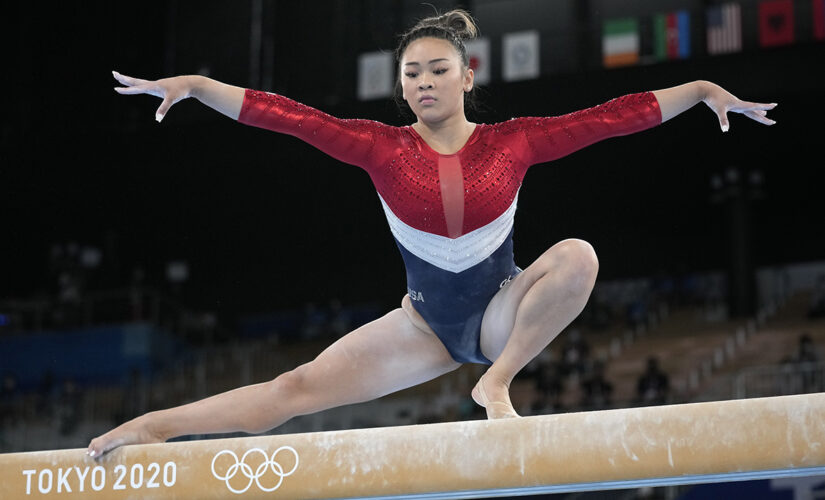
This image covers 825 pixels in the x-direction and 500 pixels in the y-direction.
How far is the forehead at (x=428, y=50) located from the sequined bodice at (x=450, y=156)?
0.24 m

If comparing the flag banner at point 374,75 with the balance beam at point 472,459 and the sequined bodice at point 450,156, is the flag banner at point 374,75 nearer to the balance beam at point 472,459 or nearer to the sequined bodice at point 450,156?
the sequined bodice at point 450,156

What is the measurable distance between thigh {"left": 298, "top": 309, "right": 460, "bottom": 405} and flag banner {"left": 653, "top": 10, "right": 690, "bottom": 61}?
816 centimetres

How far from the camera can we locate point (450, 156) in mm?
3266

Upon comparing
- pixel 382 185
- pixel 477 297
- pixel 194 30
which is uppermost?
pixel 194 30

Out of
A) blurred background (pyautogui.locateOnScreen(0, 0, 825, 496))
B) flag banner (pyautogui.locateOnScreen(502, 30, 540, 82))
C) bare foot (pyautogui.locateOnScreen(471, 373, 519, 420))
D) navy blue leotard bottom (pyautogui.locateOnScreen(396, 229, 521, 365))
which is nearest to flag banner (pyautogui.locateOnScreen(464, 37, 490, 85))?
blurred background (pyautogui.locateOnScreen(0, 0, 825, 496))

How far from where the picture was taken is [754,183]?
44.0ft

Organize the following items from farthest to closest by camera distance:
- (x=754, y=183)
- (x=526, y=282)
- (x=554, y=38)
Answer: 1. (x=754, y=183)
2. (x=554, y=38)
3. (x=526, y=282)

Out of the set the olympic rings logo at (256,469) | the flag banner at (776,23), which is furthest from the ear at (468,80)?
the flag banner at (776,23)

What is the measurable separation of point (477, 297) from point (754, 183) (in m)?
11.1

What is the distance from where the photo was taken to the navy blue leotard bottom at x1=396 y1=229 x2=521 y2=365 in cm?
323

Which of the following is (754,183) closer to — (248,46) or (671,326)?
(671,326)

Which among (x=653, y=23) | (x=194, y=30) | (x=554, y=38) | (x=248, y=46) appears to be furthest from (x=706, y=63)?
(x=194, y=30)

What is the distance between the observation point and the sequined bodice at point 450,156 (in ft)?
10.5

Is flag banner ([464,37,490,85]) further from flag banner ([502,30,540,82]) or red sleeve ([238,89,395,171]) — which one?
red sleeve ([238,89,395,171])
